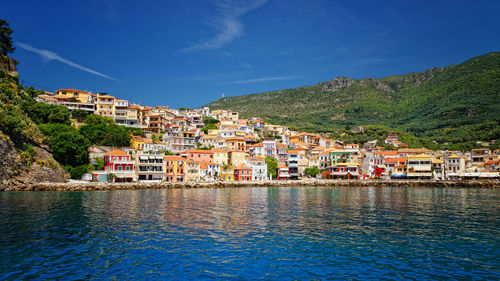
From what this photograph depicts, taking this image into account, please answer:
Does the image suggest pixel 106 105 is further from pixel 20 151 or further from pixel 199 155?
pixel 20 151

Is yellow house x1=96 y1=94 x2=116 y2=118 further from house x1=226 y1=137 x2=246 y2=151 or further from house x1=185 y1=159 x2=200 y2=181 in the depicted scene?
house x1=185 y1=159 x2=200 y2=181

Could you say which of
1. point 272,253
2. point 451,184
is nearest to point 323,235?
point 272,253

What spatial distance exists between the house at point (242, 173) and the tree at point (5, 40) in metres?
54.8

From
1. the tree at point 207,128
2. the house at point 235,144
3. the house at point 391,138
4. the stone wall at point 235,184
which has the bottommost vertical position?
the stone wall at point 235,184

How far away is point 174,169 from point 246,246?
53727 mm

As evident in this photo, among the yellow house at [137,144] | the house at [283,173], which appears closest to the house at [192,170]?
the yellow house at [137,144]

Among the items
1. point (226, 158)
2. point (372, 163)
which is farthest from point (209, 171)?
point (372, 163)

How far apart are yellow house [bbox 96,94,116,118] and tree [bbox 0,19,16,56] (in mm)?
24006

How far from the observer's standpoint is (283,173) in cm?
8125

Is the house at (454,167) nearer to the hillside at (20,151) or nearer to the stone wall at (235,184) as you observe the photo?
the stone wall at (235,184)

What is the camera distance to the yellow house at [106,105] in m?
89.2

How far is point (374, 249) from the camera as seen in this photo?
15055 mm

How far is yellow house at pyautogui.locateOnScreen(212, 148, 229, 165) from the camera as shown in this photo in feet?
249

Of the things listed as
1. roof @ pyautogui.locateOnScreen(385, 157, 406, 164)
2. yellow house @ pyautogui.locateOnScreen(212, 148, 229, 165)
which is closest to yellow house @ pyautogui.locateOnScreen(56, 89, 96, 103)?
yellow house @ pyautogui.locateOnScreen(212, 148, 229, 165)
